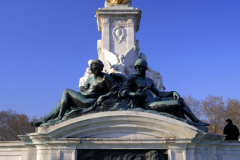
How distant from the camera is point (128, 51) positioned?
47.1 ft

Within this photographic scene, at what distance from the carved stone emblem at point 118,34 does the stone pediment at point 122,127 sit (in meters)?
6.87

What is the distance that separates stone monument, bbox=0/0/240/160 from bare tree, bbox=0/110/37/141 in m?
27.7

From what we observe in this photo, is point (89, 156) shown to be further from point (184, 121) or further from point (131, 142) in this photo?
point (184, 121)

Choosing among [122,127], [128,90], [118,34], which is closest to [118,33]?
[118,34]

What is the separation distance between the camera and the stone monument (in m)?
8.30

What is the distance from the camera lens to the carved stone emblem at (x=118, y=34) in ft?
48.0

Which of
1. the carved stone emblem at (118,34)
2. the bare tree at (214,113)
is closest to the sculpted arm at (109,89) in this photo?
the carved stone emblem at (118,34)

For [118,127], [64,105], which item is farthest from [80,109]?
[118,127]

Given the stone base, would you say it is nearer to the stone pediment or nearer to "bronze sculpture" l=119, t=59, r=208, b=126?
the stone pediment

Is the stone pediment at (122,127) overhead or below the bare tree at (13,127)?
below

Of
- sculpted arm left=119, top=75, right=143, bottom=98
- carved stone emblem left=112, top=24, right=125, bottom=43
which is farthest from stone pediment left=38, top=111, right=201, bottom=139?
carved stone emblem left=112, top=24, right=125, bottom=43

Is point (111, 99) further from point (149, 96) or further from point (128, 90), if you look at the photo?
point (149, 96)

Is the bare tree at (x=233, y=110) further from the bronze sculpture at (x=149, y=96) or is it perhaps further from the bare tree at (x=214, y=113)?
the bronze sculpture at (x=149, y=96)

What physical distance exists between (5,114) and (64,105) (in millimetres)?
31878
